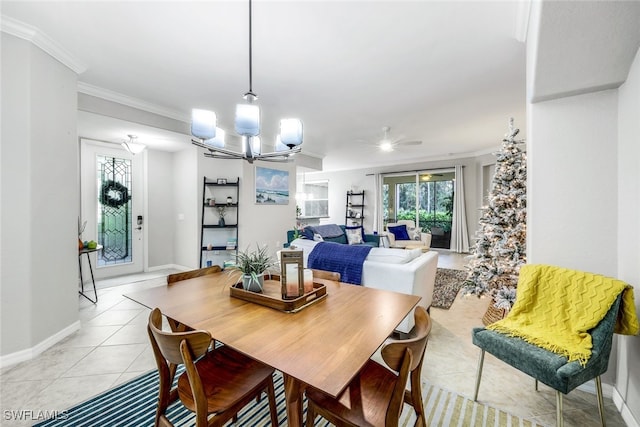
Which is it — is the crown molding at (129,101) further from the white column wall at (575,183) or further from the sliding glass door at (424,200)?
the sliding glass door at (424,200)

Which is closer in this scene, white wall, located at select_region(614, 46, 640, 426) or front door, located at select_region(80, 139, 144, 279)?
white wall, located at select_region(614, 46, 640, 426)

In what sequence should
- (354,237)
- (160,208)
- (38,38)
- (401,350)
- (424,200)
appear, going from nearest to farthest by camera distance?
(401,350) < (38,38) < (160,208) < (354,237) < (424,200)

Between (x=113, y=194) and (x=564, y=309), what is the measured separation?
5834 mm

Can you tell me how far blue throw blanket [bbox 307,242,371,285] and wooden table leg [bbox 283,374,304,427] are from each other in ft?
A: 5.50

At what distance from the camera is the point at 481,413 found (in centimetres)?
159

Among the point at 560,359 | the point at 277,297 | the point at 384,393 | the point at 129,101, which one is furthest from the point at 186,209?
the point at 560,359

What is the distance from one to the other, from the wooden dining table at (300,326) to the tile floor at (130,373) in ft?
2.94

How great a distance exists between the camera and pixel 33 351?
2133 millimetres

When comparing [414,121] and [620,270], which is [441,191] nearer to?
[414,121]

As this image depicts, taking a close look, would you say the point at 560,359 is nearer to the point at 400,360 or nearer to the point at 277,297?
the point at 400,360

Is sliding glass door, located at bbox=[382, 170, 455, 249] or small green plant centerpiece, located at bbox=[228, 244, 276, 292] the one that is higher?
sliding glass door, located at bbox=[382, 170, 455, 249]

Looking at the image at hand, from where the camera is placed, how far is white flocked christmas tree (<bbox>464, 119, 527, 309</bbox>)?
2.83 m

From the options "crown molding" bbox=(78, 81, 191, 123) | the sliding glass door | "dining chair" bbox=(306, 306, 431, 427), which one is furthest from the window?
"dining chair" bbox=(306, 306, 431, 427)

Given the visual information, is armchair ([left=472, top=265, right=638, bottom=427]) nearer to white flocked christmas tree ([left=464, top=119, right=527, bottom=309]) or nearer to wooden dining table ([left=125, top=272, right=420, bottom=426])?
wooden dining table ([left=125, top=272, right=420, bottom=426])
